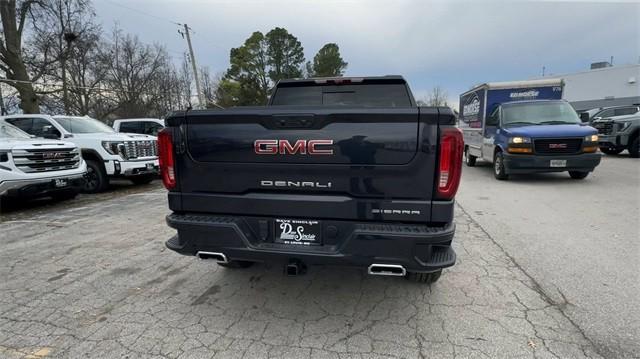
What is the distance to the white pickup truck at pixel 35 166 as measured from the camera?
6.48 meters

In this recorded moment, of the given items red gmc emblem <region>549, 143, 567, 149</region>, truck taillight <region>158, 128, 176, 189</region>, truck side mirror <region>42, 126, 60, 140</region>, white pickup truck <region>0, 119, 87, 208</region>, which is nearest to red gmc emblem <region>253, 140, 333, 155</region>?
truck taillight <region>158, 128, 176, 189</region>

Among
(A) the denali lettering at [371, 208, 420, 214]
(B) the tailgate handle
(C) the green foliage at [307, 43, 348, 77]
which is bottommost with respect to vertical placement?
(A) the denali lettering at [371, 208, 420, 214]

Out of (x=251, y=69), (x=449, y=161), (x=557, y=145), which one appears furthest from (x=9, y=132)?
(x=251, y=69)

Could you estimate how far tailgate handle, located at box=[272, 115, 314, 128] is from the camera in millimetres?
2432

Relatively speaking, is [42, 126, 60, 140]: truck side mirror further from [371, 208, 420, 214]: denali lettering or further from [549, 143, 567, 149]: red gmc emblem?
[549, 143, 567, 149]: red gmc emblem

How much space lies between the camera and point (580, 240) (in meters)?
4.54

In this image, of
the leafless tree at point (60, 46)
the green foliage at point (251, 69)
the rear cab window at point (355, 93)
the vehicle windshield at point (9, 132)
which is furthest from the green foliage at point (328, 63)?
the rear cab window at point (355, 93)

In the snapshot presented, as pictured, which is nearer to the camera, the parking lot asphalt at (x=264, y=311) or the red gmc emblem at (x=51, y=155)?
the parking lot asphalt at (x=264, y=311)

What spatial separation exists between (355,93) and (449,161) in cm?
202

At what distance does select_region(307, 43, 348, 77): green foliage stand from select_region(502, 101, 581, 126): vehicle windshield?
40.0 meters

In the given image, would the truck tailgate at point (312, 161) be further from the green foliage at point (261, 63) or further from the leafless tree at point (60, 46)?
the green foliage at point (261, 63)

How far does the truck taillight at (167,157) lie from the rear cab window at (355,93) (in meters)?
1.60

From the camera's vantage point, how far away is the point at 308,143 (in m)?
2.44

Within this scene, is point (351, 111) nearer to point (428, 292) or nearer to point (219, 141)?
point (219, 141)
